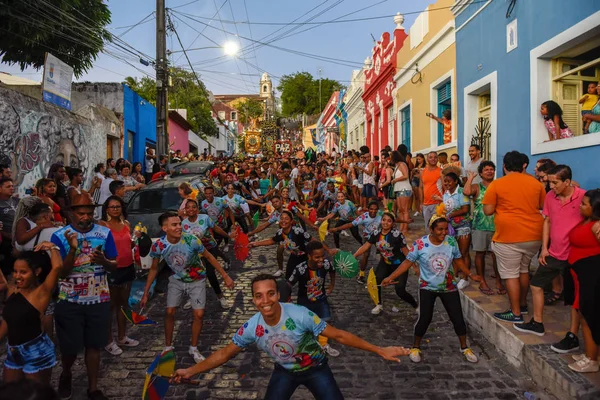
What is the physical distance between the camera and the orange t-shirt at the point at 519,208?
5.00m

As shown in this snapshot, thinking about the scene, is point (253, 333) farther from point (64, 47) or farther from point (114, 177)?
point (64, 47)

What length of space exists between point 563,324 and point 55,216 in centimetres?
683

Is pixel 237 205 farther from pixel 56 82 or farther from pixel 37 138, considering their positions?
pixel 56 82

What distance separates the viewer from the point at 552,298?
578 cm

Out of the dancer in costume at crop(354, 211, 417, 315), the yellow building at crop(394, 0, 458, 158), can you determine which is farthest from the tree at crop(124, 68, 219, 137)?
the dancer in costume at crop(354, 211, 417, 315)

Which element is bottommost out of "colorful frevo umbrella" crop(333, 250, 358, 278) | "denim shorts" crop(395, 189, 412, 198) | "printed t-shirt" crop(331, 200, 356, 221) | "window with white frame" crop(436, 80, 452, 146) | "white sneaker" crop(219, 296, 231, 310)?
"white sneaker" crop(219, 296, 231, 310)

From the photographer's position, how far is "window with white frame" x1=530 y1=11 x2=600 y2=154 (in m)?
6.96

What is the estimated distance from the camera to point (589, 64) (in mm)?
6848

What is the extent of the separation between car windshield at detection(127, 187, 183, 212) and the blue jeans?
6.46 meters

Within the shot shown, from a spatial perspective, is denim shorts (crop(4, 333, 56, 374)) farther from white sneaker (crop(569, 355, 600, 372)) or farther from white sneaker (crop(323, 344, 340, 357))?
white sneaker (crop(569, 355, 600, 372))

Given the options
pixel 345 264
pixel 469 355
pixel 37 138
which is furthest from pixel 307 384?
pixel 37 138

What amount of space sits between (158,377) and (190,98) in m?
38.7

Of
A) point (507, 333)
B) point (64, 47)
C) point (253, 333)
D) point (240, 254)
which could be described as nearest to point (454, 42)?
point (240, 254)

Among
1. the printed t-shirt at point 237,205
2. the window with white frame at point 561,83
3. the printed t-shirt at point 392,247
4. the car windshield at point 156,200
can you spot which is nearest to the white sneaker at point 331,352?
the printed t-shirt at point 392,247
